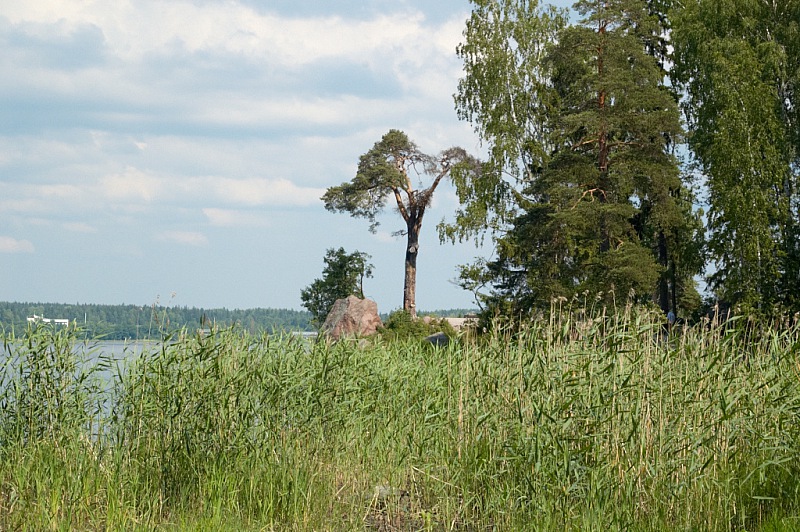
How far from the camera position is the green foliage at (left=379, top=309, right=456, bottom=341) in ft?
65.9

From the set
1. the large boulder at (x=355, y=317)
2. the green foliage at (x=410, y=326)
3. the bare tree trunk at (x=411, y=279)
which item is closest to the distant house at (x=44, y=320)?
the green foliage at (x=410, y=326)

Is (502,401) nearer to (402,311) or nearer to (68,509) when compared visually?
(68,509)

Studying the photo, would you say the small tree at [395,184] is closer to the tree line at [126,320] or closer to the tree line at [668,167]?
the tree line at [668,167]

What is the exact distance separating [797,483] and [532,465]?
1674 millimetres

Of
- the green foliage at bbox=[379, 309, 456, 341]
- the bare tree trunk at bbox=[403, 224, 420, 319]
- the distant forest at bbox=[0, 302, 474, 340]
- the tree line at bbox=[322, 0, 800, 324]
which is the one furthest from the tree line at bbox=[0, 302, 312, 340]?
the bare tree trunk at bbox=[403, 224, 420, 319]

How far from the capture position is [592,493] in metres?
4.68

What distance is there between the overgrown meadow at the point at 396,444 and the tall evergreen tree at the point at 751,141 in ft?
35.2

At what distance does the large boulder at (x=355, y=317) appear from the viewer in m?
20.9

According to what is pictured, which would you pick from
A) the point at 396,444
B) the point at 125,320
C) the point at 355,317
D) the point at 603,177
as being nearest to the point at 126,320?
the point at 125,320

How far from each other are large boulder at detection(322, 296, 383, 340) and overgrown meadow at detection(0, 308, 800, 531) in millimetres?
14767

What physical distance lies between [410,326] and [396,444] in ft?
49.6

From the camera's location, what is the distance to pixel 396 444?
5.93m

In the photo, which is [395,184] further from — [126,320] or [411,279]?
[126,320]

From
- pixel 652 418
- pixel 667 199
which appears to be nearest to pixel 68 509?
pixel 652 418
